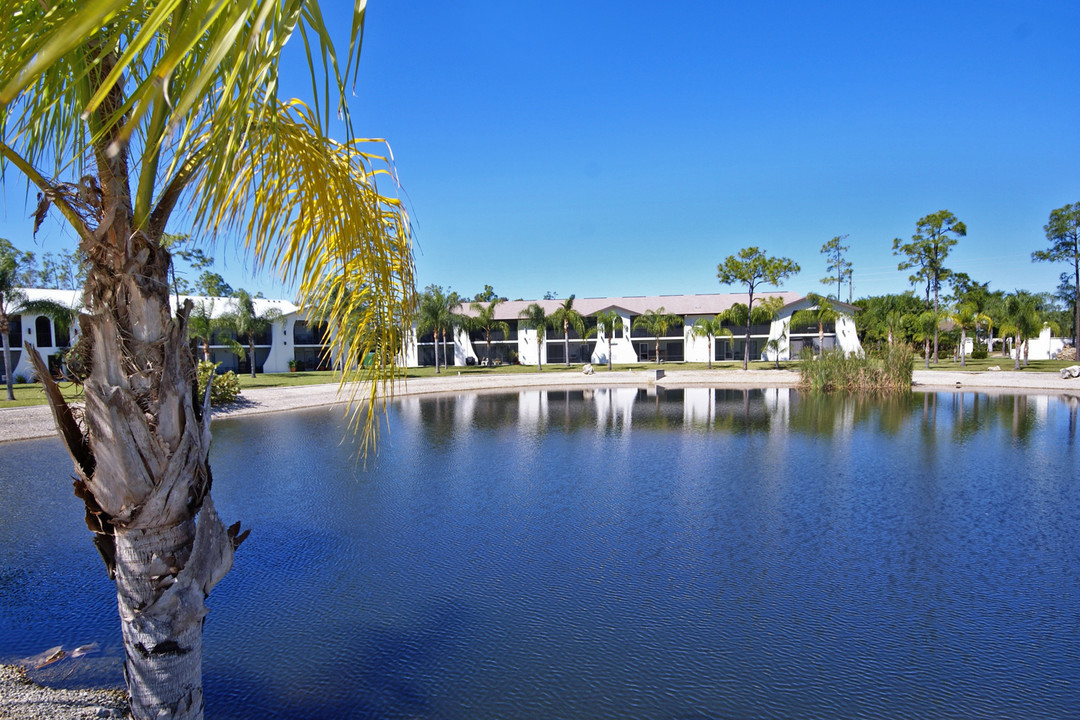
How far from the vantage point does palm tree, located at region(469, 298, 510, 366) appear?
2141 inches

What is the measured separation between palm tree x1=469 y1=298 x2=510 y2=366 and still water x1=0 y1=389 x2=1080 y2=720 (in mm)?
38759

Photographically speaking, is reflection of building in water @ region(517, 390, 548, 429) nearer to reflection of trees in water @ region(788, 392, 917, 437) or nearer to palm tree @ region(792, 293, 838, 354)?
reflection of trees in water @ region(788, 392, 917, 437)

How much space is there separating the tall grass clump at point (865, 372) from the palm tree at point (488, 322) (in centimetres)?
2847

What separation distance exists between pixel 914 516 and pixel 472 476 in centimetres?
816

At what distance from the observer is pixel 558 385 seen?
1561 inches

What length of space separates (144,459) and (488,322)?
52.1m

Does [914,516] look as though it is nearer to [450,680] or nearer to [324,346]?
[450,680]

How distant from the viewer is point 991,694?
5.71 meters

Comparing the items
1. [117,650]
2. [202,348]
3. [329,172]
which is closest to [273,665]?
[117,650]

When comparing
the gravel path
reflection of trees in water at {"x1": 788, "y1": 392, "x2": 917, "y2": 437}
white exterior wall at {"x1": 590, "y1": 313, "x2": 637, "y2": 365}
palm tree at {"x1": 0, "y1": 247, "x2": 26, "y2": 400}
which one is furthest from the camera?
white exterior wall at {"x1": 590, "y1": 313, "x2": 637, "y2": 365}

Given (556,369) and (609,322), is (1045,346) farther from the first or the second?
(556,369)

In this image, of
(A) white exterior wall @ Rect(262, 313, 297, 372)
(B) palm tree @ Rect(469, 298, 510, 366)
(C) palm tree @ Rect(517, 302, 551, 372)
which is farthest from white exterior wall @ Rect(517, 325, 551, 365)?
(A) white exterior wall @ Rect(262, 313, 297, 372)

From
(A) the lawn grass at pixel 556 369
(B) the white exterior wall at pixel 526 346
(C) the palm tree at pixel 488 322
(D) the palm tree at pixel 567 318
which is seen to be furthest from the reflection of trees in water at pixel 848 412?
(B) the white exterior wall at pixel 526 346

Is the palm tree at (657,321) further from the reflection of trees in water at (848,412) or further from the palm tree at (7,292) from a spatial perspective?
the palm tree at (7,292)
